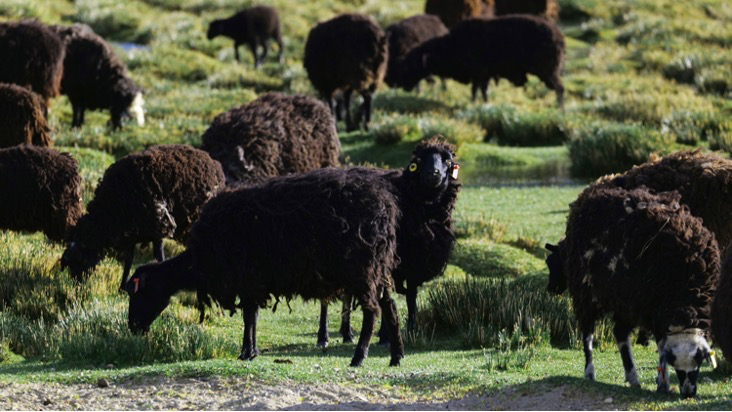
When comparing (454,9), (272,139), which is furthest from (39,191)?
(454,9)

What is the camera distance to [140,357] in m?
11.0

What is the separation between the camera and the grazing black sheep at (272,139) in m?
15.8

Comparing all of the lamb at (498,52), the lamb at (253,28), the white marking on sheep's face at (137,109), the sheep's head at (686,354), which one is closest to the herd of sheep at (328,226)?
the sheep's head at (686,354)

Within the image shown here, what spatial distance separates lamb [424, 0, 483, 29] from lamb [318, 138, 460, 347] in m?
26.3

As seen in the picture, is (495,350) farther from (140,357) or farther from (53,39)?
(53,39)

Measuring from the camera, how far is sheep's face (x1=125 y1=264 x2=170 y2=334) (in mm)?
11375

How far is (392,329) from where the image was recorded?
1080cm

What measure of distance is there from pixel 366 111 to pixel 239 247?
613 inches

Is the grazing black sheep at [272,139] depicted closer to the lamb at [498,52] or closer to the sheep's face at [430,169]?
the sheep's face at [430,169]

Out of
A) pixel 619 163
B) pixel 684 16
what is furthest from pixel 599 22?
pixel 619 163

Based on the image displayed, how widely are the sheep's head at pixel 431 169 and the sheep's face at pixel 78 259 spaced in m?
4.17

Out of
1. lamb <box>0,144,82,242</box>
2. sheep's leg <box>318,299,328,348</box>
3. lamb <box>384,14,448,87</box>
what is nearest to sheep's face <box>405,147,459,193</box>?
sheep's leg <box>318,299,328,348</box>

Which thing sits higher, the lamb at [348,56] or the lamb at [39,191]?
the lamb at [348,56]

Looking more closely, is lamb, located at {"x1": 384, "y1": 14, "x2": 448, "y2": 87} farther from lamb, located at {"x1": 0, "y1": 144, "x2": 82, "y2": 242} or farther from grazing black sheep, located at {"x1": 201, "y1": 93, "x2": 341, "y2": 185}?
lamb, located at {"x1": 0, "y1": 144, "x2": 82, "y2": 242}
